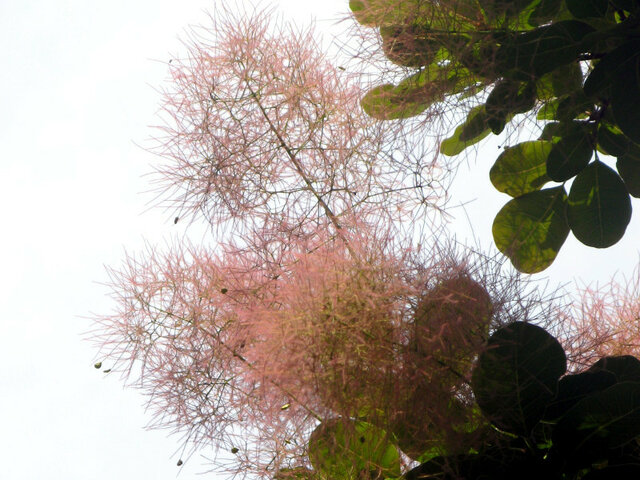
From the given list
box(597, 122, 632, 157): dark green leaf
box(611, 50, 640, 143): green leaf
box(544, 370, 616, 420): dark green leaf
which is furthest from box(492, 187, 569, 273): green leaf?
box(544, 370, 616, 420): dark green leaf

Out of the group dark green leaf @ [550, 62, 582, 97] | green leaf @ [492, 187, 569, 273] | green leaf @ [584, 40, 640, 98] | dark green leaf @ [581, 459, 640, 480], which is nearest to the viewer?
dark green leaf @ [581, 459, 640, 480]

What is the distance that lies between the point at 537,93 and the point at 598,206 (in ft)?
0.68

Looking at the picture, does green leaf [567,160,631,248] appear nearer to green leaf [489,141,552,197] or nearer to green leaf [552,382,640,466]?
green leaf [489,141,552,197]

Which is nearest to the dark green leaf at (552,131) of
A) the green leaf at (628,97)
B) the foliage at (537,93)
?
the foliage at (537,93)

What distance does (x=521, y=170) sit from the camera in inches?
42.3

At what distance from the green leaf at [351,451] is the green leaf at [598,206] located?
450 mm

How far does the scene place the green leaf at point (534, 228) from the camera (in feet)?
3.41

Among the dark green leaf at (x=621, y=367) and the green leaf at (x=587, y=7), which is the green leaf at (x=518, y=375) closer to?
the dark green leaf at (x=621, y=367)

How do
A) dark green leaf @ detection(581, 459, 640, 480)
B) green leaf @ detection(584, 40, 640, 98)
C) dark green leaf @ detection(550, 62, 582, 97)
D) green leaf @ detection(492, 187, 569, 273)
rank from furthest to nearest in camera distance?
1. green leaf @ detection(492, 187, 569, 273)
2. dark green leaf @ detection(550, 62, 582, 97)
3. green leaf @ detection(584, 40, 640, 98)
4. dark green leaf @ detection(581, 459, 640, 480)

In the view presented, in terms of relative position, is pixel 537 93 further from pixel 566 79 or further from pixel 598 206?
pixel 598 206

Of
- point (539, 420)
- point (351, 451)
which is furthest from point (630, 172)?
point (351, 451)

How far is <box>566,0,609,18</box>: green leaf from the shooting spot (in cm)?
83

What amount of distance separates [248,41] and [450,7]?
12.2 inches

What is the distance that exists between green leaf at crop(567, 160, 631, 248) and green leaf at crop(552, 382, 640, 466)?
369mm
